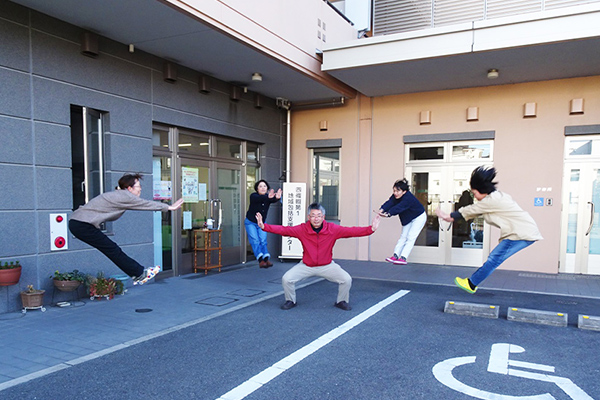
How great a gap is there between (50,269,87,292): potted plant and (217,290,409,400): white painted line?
347 cm

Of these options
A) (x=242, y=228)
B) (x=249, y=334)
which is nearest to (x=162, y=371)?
(x=249, y=334)

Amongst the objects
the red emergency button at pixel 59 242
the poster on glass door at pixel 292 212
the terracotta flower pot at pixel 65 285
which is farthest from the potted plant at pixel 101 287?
the poster on glass door at pixel 292 212

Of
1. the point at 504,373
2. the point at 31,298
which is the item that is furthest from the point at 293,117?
the point at 504,373

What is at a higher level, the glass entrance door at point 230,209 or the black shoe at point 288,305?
the glass entrance door at point 230,209

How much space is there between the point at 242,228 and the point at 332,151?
3066 millimetres

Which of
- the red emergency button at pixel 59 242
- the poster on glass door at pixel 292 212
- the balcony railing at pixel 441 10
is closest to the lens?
the red emergency button at pixel 59 242

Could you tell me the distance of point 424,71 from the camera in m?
8.17

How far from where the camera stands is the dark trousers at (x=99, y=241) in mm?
4703

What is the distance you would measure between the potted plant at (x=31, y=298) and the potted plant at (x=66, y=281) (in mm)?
205

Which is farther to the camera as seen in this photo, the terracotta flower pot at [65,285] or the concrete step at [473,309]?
the terracotta flower pot at [65,285]

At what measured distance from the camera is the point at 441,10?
8.51m

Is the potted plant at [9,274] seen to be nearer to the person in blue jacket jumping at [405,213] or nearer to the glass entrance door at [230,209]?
the glass entrance door at [230,209]

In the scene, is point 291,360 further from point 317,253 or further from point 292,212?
point 292,212

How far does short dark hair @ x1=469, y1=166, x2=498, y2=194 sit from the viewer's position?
16.9 ft
